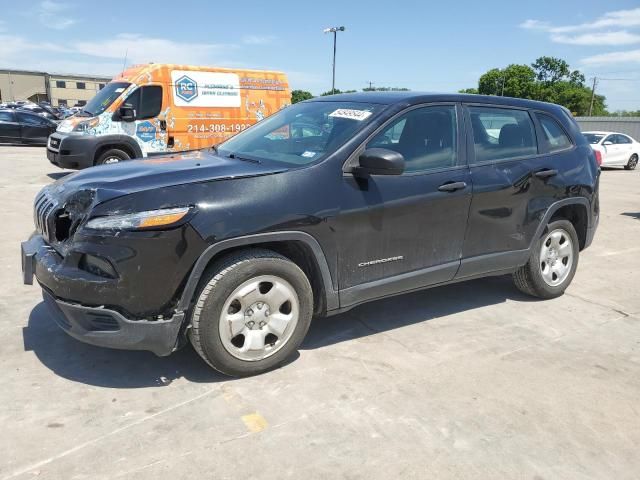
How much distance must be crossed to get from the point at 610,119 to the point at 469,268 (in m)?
41.6

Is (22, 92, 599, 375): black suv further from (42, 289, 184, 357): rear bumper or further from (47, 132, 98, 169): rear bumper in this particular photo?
(47, 132, 98, 169): rear bumper

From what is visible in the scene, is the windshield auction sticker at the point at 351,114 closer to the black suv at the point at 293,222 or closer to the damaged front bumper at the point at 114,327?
the black suv at the point at 293,222

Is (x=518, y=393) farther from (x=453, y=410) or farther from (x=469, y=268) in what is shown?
(x=469, y=268)

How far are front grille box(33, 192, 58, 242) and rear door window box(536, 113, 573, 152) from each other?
3.86 meters

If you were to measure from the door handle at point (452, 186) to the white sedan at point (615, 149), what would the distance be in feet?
54.8

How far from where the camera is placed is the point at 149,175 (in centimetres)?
314

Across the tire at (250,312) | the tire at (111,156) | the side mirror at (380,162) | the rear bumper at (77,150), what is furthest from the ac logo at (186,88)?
the tire at (250,312)

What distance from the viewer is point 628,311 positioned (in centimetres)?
464

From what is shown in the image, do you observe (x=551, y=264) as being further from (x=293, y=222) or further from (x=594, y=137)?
(x=594, y=137)

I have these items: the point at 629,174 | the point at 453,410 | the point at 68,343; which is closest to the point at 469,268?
the point at 453,410

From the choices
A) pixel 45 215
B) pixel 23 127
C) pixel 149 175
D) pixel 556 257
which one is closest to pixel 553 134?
pixel 556 257

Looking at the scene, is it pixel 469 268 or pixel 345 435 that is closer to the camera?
pixel 345 435

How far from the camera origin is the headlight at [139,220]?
281 cm

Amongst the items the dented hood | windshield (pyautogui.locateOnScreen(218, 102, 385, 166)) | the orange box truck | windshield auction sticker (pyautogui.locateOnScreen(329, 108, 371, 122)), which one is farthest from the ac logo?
windshield auction sticker (pyautogui.locateOnScreen(329, 108, 371, 122))
